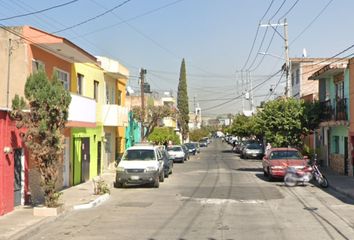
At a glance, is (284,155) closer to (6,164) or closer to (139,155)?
(139,155)

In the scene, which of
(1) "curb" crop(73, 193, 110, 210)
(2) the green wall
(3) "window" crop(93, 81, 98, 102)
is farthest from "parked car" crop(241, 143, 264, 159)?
(1) "curb" crop(73, 193, 110, 210)

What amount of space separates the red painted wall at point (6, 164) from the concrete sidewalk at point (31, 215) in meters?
0.32

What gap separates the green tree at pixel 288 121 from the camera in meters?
33.2

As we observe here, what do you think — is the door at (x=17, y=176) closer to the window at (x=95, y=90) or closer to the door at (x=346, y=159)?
the window at (x=95, y=90)

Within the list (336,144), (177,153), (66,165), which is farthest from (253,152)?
(66,165)

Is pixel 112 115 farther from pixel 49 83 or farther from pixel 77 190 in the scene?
pixel 49 83

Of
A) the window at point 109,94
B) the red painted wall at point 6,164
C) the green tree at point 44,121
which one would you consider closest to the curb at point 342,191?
the green tree at point 44,121

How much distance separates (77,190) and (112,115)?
1129 centimetres

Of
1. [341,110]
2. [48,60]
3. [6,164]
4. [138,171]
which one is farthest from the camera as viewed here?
[341,110]

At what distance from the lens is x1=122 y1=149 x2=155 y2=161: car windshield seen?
2600 centimetres

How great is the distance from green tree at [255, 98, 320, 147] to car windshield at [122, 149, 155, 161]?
32.3 ft

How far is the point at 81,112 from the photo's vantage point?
2305cm

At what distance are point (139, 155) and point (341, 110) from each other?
40.0ft

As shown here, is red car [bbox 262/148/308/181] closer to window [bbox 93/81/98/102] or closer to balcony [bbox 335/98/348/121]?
balcony [bbox 335/98/348/121]
